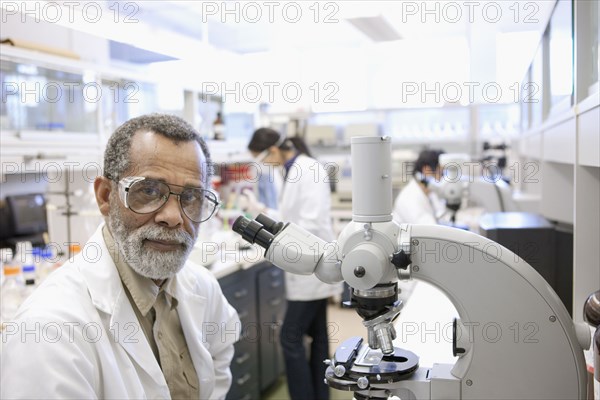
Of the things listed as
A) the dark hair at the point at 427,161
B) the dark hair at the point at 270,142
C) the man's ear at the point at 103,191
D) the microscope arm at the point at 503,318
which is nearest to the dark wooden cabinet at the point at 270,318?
the dark hair at the point at 270,142

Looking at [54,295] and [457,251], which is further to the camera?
[54,295]

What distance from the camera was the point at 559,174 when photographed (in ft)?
8.05

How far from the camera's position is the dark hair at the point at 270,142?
10.3 feet

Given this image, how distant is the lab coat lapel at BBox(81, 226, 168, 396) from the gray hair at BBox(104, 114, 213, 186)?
23cm

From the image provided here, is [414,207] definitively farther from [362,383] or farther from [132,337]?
[362,383]

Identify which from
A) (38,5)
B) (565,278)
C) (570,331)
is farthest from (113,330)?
(565,278)

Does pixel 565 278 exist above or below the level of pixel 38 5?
below

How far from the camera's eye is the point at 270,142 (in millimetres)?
3201

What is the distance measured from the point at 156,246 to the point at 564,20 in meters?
1.57

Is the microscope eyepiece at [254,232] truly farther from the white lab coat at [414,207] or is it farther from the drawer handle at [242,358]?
the white lab coat at [414,207]

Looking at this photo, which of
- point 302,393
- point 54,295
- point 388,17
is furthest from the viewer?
point 302,393

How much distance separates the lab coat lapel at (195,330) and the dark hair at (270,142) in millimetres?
1758

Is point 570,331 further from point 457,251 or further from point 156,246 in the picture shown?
point 156,246

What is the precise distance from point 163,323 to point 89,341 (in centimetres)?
26
